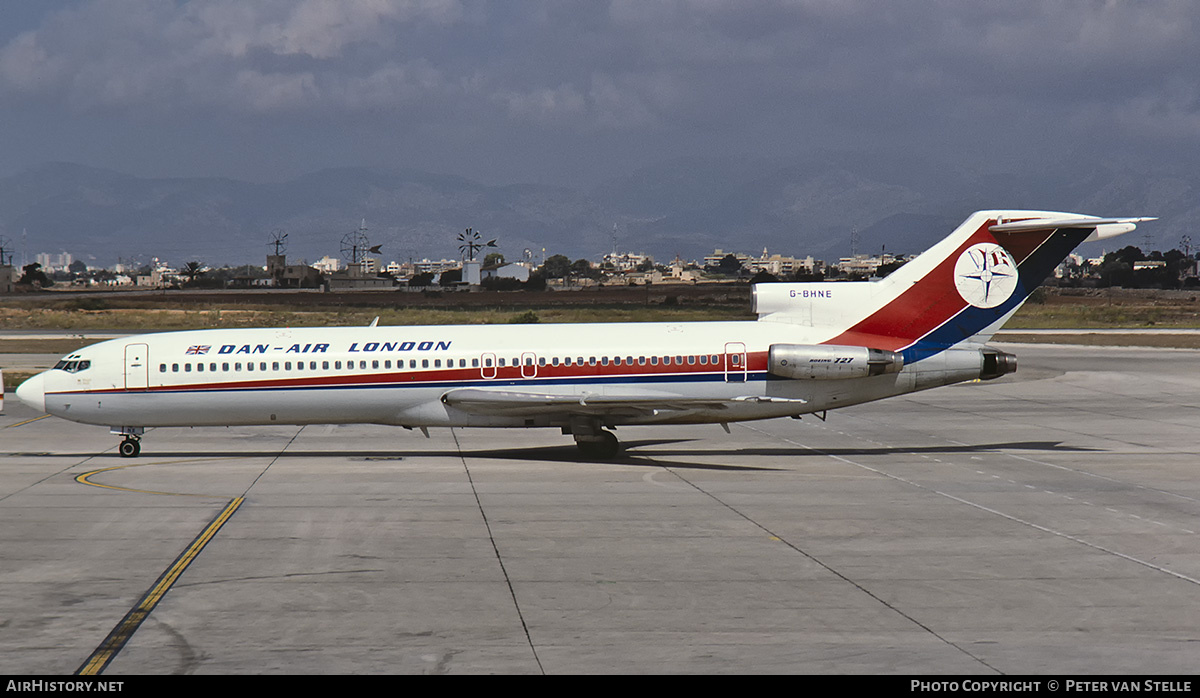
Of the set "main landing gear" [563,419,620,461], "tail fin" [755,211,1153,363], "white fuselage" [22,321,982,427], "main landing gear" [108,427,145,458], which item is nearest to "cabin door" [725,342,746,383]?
"white fuselage" [22,321,982,427]

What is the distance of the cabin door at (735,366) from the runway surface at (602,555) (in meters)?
2.09

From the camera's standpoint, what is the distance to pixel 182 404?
93.8 ft

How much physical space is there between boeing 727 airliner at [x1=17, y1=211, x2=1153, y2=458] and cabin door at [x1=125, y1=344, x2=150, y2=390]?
0.04 meters

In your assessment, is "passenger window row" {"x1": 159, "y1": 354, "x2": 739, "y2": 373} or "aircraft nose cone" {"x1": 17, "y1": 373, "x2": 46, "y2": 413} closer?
"passenger window row" {"x1": 159, "y1": 354, "x2": 739, "y2": 373}

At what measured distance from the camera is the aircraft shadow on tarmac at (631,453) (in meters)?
28.9

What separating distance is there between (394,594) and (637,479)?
35.0ft

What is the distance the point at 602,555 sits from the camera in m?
18.4

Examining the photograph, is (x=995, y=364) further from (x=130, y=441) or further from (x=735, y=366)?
(x=130, y=441)

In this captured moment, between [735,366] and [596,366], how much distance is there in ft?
11.5

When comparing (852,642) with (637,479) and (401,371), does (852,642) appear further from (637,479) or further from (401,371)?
(401,371)

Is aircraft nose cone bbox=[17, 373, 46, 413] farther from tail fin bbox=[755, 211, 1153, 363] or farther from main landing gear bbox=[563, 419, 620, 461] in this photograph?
tail fin bbox=[755, 211, 1153, 363]

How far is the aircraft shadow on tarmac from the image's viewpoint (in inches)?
1139

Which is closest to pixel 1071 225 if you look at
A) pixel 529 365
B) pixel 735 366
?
pixel 735 366

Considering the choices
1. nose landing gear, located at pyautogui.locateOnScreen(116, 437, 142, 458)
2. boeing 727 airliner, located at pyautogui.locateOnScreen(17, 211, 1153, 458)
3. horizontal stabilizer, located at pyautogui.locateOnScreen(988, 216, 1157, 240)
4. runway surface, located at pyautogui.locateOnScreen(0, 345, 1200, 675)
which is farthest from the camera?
nose landing gear, located at pyautogui.locateOnScreen(116, 437, 142, 458)
